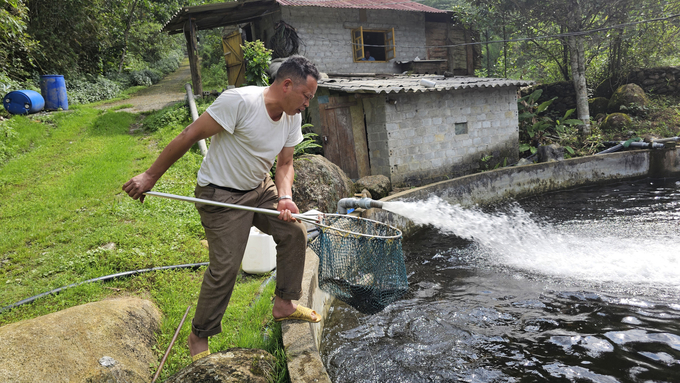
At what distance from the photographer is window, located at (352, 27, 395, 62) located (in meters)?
16.5

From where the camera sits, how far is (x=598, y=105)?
17859 millimetres

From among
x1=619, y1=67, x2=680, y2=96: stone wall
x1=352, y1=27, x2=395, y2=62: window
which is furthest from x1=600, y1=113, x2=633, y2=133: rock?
x1=352, y1=27, x2=395, y2=62: window

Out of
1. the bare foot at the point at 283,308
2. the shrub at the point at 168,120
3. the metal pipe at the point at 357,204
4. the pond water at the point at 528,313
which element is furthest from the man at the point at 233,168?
the shrub at the point at 168,120

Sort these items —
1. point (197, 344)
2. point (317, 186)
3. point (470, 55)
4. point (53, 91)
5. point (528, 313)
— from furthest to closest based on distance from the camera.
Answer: point (470, 55)
point (53, 91)
point (317, 186)
point (528, 313)
point (197, 344)

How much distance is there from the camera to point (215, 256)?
3127 millimetres

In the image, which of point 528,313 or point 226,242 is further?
point 528,313

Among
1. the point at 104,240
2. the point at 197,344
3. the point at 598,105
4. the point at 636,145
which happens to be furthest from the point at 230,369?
the point at 598,105

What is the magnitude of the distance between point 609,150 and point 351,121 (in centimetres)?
847

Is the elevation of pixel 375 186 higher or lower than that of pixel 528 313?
higher

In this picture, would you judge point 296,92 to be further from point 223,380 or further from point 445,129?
point 445,129

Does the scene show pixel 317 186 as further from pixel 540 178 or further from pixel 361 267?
pixel 540 178

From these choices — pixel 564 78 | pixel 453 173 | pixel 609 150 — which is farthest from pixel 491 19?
pixel 453 173

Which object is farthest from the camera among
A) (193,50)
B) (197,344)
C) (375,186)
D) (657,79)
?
(657,79)

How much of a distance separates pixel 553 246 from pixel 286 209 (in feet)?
20.4
